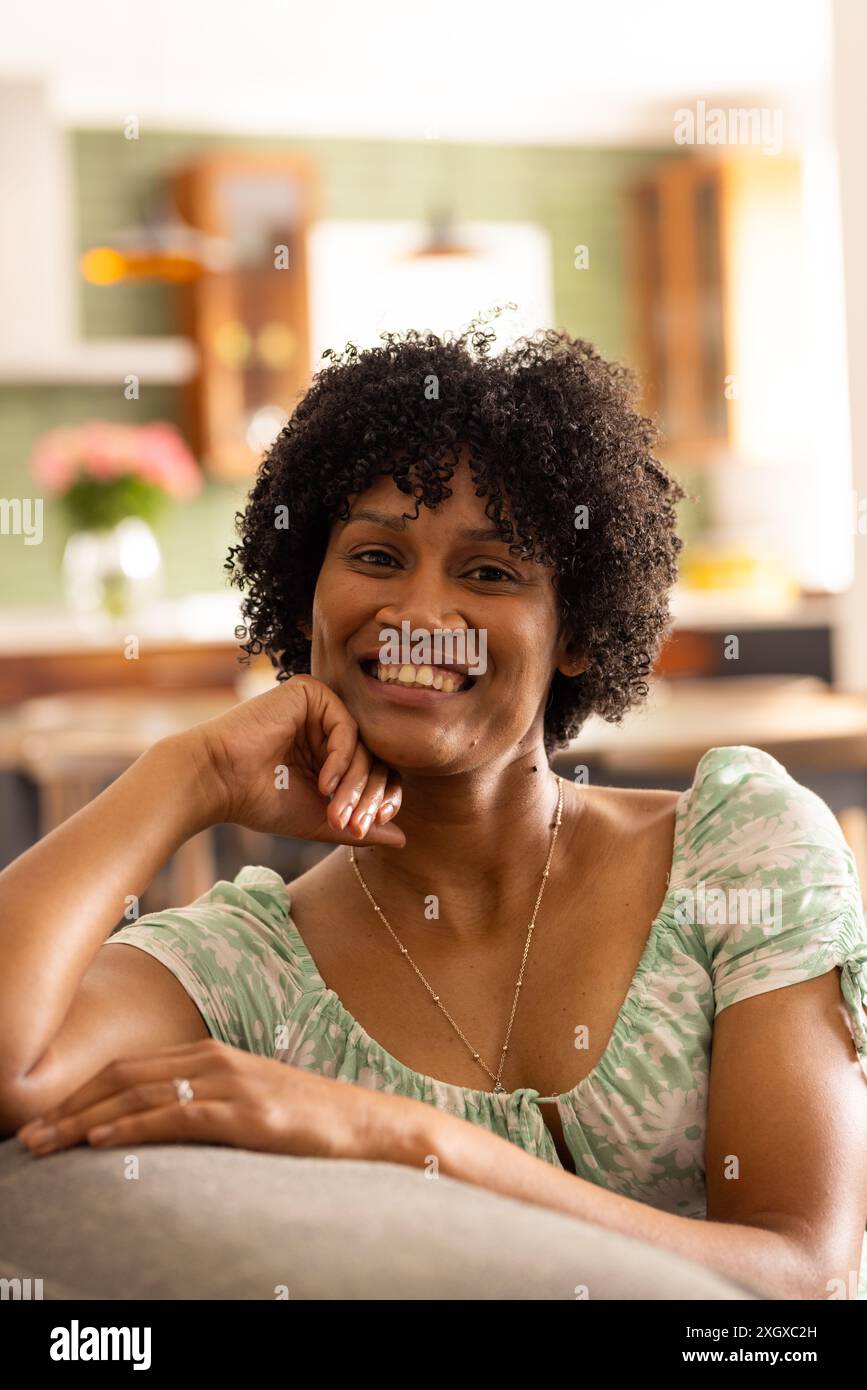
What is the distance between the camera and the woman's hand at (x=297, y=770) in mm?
1358

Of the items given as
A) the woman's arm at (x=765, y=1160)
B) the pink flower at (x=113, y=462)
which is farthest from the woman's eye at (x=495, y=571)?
the pink flower at (x=113, y=462)

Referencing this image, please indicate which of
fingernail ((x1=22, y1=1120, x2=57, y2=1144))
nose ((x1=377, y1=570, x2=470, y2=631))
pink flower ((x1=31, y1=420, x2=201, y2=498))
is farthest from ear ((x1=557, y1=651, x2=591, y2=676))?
pink flower ((x1=31, y1=420, x2=201, y2=498))

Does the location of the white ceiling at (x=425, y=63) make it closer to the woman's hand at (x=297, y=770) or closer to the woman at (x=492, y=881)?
the woman at (x=492, y=881)

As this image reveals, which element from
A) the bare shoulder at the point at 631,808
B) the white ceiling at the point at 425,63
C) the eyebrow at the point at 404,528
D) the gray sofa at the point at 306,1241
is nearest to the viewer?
the gray sofa at the point at 306,1241

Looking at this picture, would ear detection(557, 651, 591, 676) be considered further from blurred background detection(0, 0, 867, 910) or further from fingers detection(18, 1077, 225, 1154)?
blurred background detection(0, 0, 867, 910)

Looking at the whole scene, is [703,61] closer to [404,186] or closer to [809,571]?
[404,186]

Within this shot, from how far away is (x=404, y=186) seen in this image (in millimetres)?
7223

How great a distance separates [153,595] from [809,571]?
3.09 metres

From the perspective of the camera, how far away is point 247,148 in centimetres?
700

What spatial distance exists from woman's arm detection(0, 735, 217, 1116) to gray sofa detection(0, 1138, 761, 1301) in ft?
0.64

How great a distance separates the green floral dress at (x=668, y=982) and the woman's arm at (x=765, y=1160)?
0.12 feet

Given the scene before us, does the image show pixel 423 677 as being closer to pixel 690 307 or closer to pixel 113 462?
pixel 113 462

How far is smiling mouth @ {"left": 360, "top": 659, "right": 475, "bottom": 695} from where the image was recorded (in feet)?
4.38
